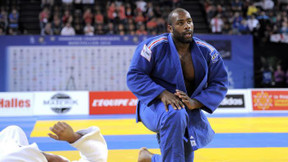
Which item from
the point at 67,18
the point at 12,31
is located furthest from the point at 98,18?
the point at 12,31

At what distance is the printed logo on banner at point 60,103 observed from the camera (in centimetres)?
1055

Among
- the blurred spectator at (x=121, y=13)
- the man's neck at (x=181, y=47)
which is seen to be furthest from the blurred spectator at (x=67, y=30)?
the man's neck at (x=181, y=47)

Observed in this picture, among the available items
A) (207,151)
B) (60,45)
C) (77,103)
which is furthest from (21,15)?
(207,151)

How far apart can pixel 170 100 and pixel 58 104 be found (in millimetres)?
7924

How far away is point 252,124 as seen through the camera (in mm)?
8312

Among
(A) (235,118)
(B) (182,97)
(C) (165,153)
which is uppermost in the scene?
(B) (182,97)

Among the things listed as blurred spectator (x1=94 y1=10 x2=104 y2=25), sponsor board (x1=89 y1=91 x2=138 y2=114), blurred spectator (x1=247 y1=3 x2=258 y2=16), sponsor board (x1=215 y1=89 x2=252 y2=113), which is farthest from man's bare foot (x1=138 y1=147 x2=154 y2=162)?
blurred spectator (x1=247 y1=3 x2=258 y2=16)

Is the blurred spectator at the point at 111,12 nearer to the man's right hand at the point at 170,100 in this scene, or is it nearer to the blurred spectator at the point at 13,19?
the blurred spectator at the point at 13,19

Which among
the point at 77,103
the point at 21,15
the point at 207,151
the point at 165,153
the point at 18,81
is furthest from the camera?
the point at 21,15

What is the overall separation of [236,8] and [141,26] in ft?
15.7

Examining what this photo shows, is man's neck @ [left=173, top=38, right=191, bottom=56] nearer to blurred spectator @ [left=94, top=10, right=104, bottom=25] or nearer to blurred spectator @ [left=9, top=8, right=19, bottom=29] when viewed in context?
blurred spectator @ [left=94, top=10, right=104, bottom=25]

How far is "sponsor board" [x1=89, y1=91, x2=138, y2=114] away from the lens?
35.5 feet

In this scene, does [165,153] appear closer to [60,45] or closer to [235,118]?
[235,118]

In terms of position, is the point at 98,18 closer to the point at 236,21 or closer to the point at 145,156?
the point at 236,21
